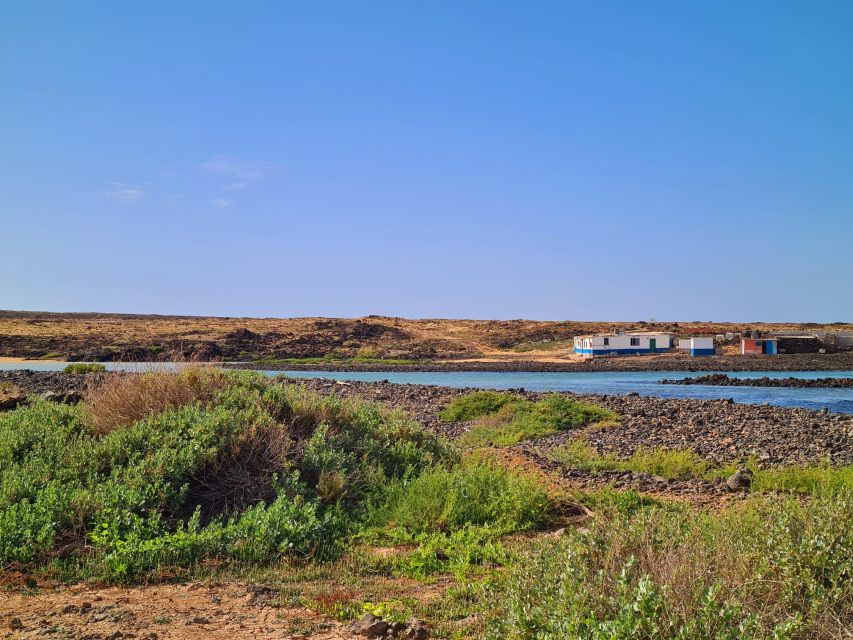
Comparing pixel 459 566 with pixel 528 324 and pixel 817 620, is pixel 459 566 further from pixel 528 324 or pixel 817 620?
pixel 528 324

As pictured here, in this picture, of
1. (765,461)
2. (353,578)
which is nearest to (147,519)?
(353,578)

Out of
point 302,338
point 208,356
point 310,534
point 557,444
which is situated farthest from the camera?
point 302,338

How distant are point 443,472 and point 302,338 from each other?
6174 cm

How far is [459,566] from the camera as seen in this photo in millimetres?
6273

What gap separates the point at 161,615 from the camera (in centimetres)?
533

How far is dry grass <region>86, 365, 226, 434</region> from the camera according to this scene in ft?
31.9

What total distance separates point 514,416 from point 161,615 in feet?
53.1

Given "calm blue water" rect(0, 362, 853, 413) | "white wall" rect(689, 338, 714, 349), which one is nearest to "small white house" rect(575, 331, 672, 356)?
"white wall" rect(689, 338, 714, 349)

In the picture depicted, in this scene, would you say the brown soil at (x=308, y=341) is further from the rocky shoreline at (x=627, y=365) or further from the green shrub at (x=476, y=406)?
the green shrub at (x=476, y=406)

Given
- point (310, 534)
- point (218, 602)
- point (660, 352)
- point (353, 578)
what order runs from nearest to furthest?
point (218, 602) < point (353, 578) < point (310, 534) < point (660, 352)

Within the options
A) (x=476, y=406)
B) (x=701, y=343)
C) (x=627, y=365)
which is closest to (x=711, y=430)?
(x=476, y=406)

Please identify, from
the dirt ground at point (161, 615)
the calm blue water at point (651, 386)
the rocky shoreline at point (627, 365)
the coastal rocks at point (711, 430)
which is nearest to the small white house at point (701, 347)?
the rocky shoreline at point (627, 365)

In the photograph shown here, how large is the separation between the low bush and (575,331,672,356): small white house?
57690 millimetres

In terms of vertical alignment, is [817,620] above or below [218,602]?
above
